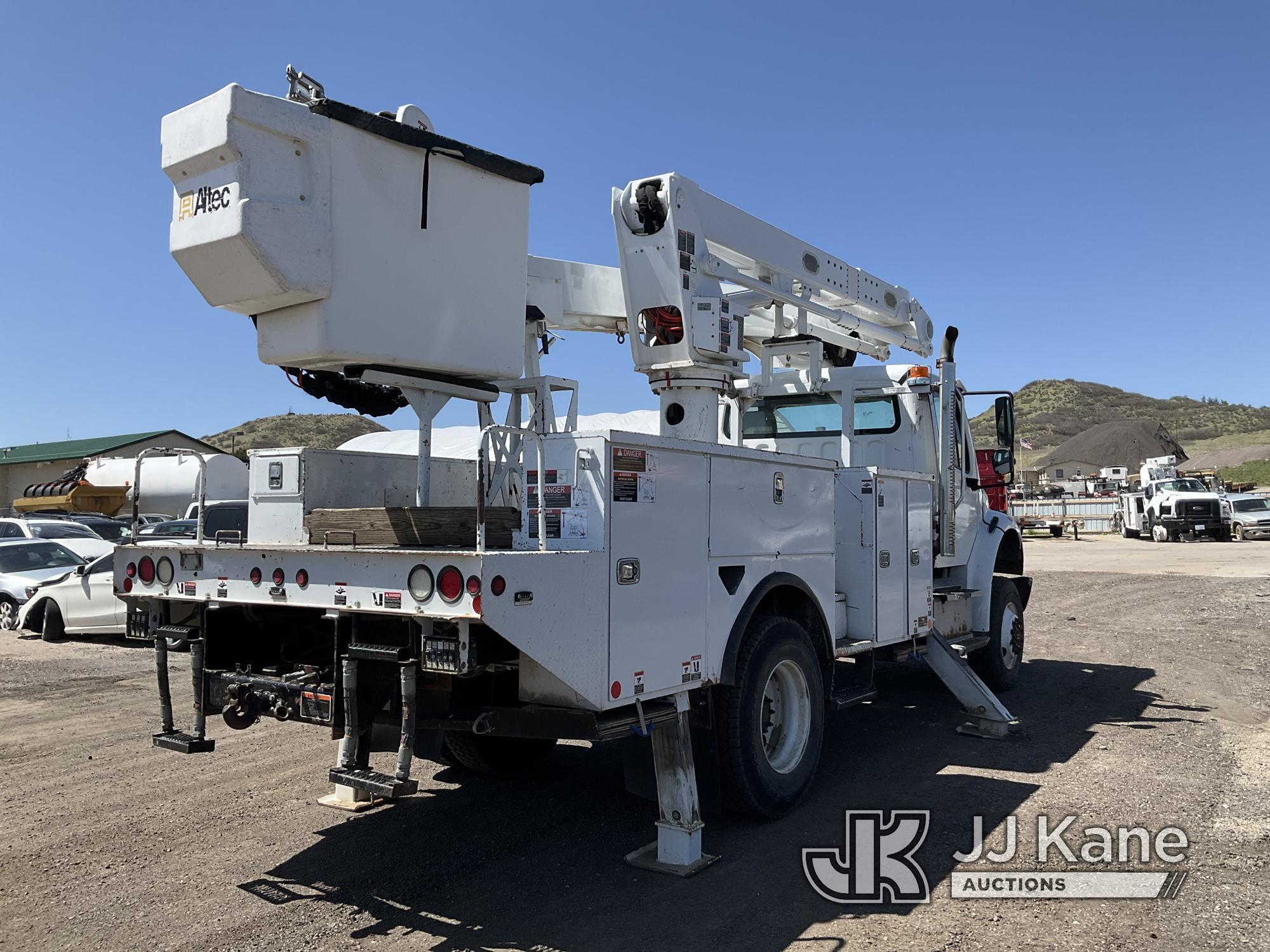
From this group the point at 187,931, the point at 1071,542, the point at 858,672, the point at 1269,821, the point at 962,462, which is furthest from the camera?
the point at 1071,542

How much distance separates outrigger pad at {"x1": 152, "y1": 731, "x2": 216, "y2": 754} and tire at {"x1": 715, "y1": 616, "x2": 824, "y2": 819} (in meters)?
2.54

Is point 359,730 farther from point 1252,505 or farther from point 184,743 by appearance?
point 1252,505

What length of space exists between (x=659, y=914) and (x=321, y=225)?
3415 millimetres

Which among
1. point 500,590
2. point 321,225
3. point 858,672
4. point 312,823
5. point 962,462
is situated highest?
point 321,225

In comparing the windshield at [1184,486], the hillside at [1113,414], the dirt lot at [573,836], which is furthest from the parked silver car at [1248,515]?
the hillside at [1113,414]

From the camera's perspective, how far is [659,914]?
417 centimetres

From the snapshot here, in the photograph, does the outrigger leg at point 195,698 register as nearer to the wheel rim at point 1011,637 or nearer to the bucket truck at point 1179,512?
the wheel rim at point 1011,637

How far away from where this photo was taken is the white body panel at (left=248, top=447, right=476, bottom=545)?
5301 millimetres

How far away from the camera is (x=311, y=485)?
5.30 meters

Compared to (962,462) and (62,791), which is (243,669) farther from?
(962,462)

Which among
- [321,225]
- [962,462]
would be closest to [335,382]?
[321,225]

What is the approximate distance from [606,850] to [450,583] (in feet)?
6.85

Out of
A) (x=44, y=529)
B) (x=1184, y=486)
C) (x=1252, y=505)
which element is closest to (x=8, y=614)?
(x=44, y=529)

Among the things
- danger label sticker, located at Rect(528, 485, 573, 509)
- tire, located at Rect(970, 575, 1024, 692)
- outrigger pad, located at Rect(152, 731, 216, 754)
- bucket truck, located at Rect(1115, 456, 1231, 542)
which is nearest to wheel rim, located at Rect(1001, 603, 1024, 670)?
tire, located at Rect(970, 575, 1024, 692)
